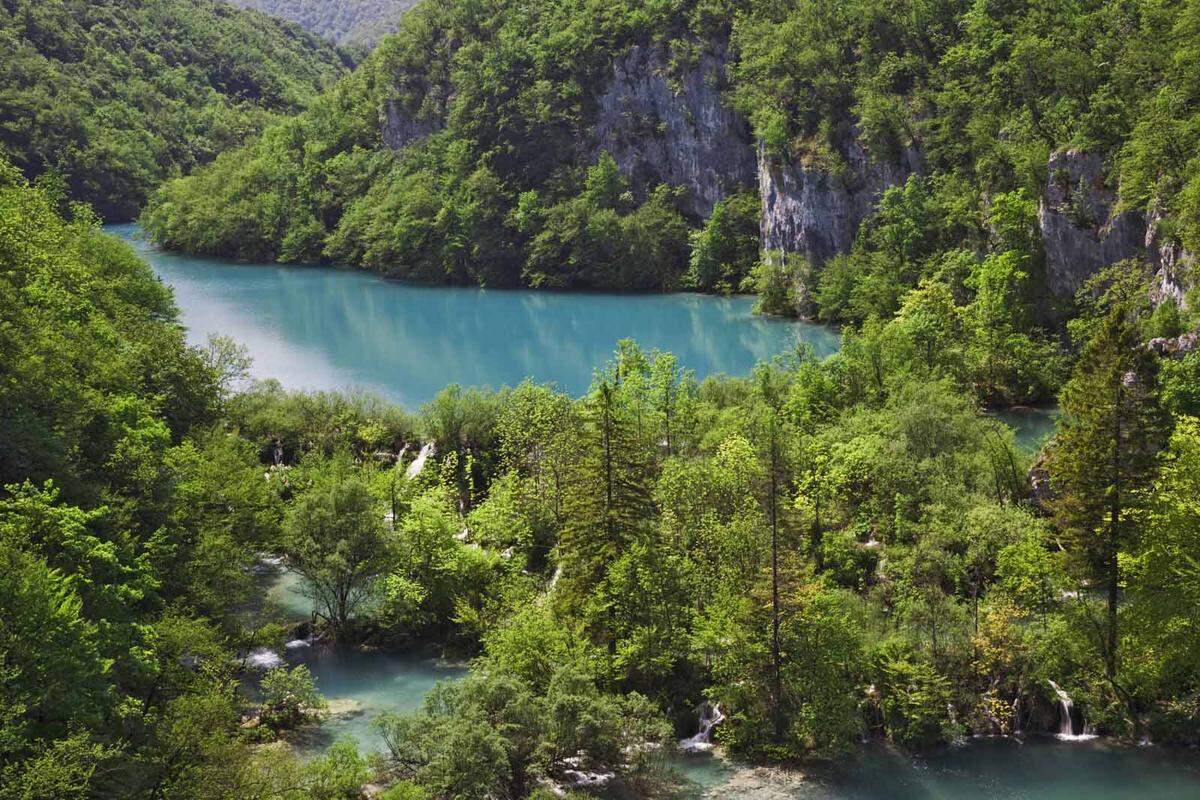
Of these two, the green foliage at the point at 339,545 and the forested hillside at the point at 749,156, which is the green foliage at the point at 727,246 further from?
the green foliage at the point at 339,545

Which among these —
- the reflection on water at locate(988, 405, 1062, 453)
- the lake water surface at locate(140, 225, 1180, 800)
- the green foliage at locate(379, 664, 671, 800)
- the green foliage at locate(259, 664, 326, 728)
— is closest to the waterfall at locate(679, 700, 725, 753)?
the lake water surface at locate(140, 225, 1180, 800)

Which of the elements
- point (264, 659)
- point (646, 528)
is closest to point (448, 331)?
point (264, 659)

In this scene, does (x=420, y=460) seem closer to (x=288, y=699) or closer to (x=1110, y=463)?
(x=288, y=699)

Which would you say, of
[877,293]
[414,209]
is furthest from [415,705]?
[414,209]

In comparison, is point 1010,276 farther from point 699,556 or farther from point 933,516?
point 699,556

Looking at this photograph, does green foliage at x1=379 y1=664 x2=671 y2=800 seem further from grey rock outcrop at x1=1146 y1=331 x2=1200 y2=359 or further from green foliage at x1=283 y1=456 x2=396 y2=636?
grey rock outcrop at x1=1146 y1=331 x2=1200 y2=359

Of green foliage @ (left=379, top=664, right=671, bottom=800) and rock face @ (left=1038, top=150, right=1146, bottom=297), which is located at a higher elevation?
rock face @ (left=1038, top=150, right=1146, bottom=297)

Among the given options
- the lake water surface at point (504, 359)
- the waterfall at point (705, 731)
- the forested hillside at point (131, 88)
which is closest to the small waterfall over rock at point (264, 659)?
the lake water surface at point (504, 359)
